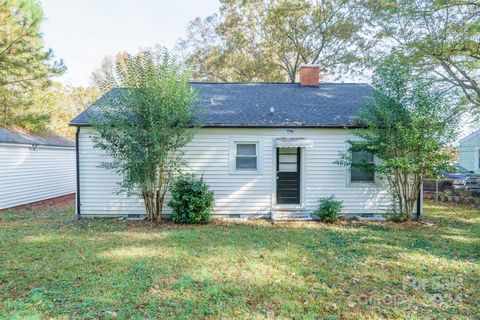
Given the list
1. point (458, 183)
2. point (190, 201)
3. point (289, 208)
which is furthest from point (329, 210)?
point (458, 183)

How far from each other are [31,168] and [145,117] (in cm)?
803

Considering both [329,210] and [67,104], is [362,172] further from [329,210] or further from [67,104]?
[67,104]

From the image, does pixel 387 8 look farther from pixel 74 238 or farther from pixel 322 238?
pixel 74 238

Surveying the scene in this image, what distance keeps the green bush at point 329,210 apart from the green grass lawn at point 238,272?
2.28 feet

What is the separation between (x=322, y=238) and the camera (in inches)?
263

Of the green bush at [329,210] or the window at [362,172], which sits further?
the window at [362,172]

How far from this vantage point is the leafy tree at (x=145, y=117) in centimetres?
744

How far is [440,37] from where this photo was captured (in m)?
11.8

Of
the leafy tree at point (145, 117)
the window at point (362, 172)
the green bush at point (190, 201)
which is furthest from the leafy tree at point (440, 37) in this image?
the green bush at point (190, 201)

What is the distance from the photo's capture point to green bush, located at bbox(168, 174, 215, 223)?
26.3 ft

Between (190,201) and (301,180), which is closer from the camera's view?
(190,201)

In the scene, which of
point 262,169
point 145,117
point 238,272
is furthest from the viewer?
point 262,169

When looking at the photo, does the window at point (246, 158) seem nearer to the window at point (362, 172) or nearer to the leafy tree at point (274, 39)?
the window at point (362, 172)

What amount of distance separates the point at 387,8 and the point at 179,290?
14.8 meters
